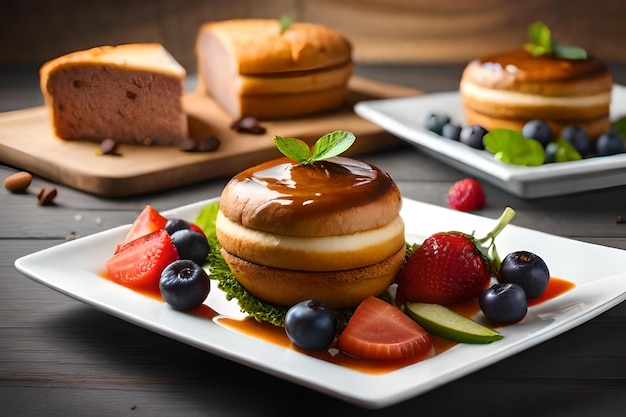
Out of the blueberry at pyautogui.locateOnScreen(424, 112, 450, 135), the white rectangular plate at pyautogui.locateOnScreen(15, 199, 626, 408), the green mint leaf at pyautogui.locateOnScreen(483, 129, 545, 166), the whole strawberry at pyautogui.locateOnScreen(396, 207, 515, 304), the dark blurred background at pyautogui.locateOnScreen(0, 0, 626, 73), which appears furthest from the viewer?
the dark blurred background at pyautogui.locateOnScreen(0, 0, 626, 73)

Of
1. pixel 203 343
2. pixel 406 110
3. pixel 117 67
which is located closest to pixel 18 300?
pixel 203 343

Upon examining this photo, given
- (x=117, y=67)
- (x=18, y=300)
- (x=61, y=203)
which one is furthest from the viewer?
(x=117, y=67)

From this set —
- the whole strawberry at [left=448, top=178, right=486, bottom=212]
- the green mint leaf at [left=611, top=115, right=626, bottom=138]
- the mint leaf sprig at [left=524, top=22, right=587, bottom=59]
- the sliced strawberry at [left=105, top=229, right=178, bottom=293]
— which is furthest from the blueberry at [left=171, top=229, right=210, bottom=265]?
the green mint leaf at [left=611, top=115, right=626, bottom=138]

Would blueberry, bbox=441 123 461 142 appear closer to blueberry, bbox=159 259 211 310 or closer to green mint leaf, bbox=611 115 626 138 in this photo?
green mint leaf, bbox=611 115 626 138

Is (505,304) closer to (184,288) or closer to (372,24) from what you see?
(184,288)

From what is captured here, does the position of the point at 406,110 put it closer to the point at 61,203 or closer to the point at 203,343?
the point at 61,203

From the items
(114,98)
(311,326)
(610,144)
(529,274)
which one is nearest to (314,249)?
(311,326)

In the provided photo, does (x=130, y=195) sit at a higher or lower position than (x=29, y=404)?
lower
